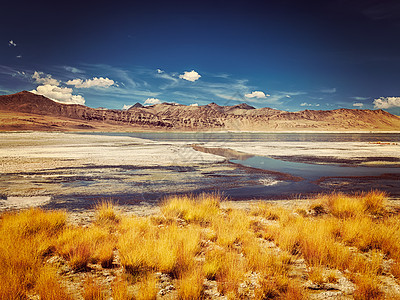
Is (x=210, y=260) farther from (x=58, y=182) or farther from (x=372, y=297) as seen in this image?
(x=58, y=182)

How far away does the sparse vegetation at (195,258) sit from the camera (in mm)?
3375

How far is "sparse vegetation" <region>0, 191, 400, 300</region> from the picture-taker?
338 centimetres

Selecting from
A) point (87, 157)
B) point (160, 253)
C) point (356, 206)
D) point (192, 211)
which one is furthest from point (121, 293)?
point (87, 157)

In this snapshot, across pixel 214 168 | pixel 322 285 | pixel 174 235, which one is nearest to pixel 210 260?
pixel 174 235

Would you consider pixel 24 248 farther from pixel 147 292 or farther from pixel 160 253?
pixel 147 292

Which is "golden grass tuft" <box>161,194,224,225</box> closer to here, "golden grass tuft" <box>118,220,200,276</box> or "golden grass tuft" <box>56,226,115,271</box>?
"golden grass tuft" <box>118,220,200,276</box>

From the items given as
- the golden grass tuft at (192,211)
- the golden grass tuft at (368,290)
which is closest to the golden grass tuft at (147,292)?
→ the golden grass tuft at (368,290)

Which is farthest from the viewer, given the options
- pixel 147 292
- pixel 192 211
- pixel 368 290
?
pixel 192 211

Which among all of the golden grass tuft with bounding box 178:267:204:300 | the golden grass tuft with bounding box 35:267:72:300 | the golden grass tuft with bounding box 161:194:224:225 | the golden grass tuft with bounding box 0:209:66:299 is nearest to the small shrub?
the golden grass tuft with bounding box 35:267:72:300

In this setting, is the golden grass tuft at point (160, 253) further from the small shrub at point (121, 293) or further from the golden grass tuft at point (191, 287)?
the small shrub at point (121, 293)

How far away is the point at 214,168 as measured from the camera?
16578mm

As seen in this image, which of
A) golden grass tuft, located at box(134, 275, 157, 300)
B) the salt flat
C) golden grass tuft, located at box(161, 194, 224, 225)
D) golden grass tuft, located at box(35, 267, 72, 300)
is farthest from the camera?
the salt flat

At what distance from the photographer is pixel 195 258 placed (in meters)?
4.47

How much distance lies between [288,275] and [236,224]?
2.09m
